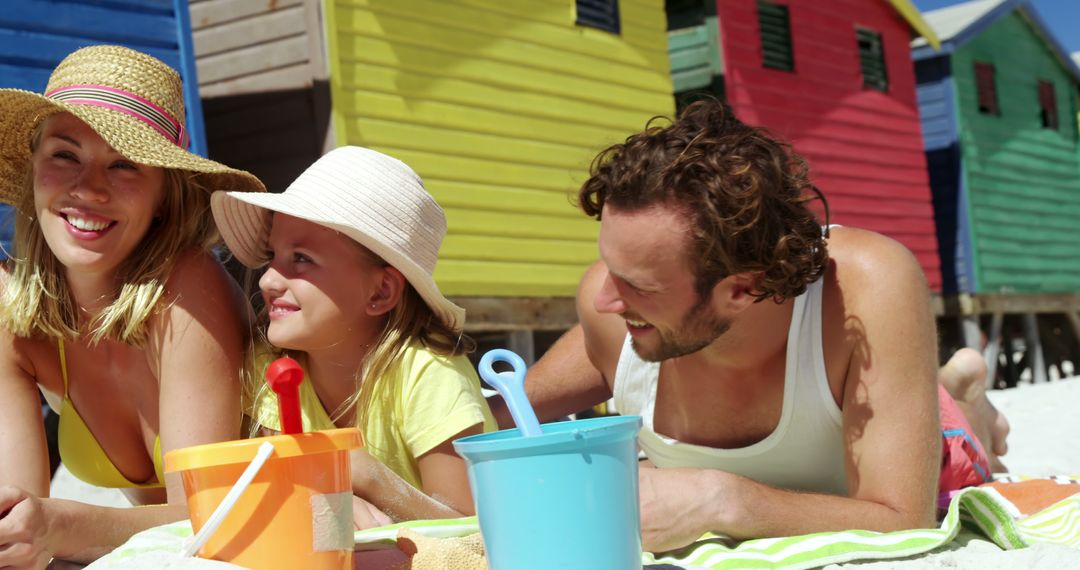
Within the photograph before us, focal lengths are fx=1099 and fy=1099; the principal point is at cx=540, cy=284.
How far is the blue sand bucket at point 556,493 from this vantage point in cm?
161

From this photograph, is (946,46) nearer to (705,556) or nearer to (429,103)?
(429,103)

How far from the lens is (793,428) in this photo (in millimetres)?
2648

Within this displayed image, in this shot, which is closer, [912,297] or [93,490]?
[912,297]

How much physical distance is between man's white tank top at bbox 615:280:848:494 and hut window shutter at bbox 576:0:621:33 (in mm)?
6950

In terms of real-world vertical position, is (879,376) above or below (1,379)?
below

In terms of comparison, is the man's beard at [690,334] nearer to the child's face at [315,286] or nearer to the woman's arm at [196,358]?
the child's face at [315,286]

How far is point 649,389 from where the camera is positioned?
2.88 metres

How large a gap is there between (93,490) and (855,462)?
6.32m

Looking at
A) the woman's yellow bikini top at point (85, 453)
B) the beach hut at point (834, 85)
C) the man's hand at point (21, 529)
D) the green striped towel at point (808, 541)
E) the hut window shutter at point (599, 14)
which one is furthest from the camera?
the beach hut at point (834, 85)

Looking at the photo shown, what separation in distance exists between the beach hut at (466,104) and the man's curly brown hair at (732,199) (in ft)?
17.6

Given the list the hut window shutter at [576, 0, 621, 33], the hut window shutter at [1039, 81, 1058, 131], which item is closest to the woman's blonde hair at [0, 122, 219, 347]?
the hut window shutter at [576, 0, 621, 33]

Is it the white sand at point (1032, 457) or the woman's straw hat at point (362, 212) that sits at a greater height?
the woman's straw hat at point (362, 212)

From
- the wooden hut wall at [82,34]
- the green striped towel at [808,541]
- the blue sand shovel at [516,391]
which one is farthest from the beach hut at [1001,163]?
the blue sand shovel at [516,391]

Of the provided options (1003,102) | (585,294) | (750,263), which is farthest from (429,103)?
(1003,102)
